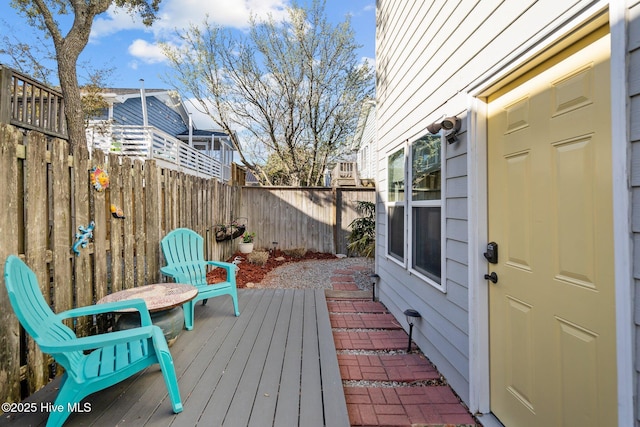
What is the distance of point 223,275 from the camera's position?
4.80 metres

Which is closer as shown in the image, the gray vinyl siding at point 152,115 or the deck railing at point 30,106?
the deck railing at point 30,106

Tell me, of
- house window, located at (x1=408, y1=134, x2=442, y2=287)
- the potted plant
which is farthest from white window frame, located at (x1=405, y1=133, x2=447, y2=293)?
the potted plant

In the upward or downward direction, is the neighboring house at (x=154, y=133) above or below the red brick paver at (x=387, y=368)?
above

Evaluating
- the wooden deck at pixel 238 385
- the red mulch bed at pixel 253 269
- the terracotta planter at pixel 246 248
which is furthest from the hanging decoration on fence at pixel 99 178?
the terracotta planter at pixel 246 248

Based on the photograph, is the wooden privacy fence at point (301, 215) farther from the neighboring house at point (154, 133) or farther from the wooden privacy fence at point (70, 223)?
the wooden privacy fence at point (70, 223)

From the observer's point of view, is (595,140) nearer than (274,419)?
Yes

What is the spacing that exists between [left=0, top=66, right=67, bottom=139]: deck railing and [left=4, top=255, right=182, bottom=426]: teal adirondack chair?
163 inches

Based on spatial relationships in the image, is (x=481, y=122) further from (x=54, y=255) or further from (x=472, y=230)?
(x=54, y=255)

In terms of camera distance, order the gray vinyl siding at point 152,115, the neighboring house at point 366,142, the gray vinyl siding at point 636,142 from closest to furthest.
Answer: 1. the gray vinyl siding at point 636,142
2. the neighboring house at point 366,142
3. the gray vinyl siding at point 152,115

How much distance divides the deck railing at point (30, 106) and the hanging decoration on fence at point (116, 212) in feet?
10.5

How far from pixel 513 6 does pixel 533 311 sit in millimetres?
1571

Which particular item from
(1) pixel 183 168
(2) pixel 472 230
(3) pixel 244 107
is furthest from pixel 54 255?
(3) pixel 244 107

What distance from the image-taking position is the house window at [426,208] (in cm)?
241

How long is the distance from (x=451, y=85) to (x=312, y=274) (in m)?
3.91
